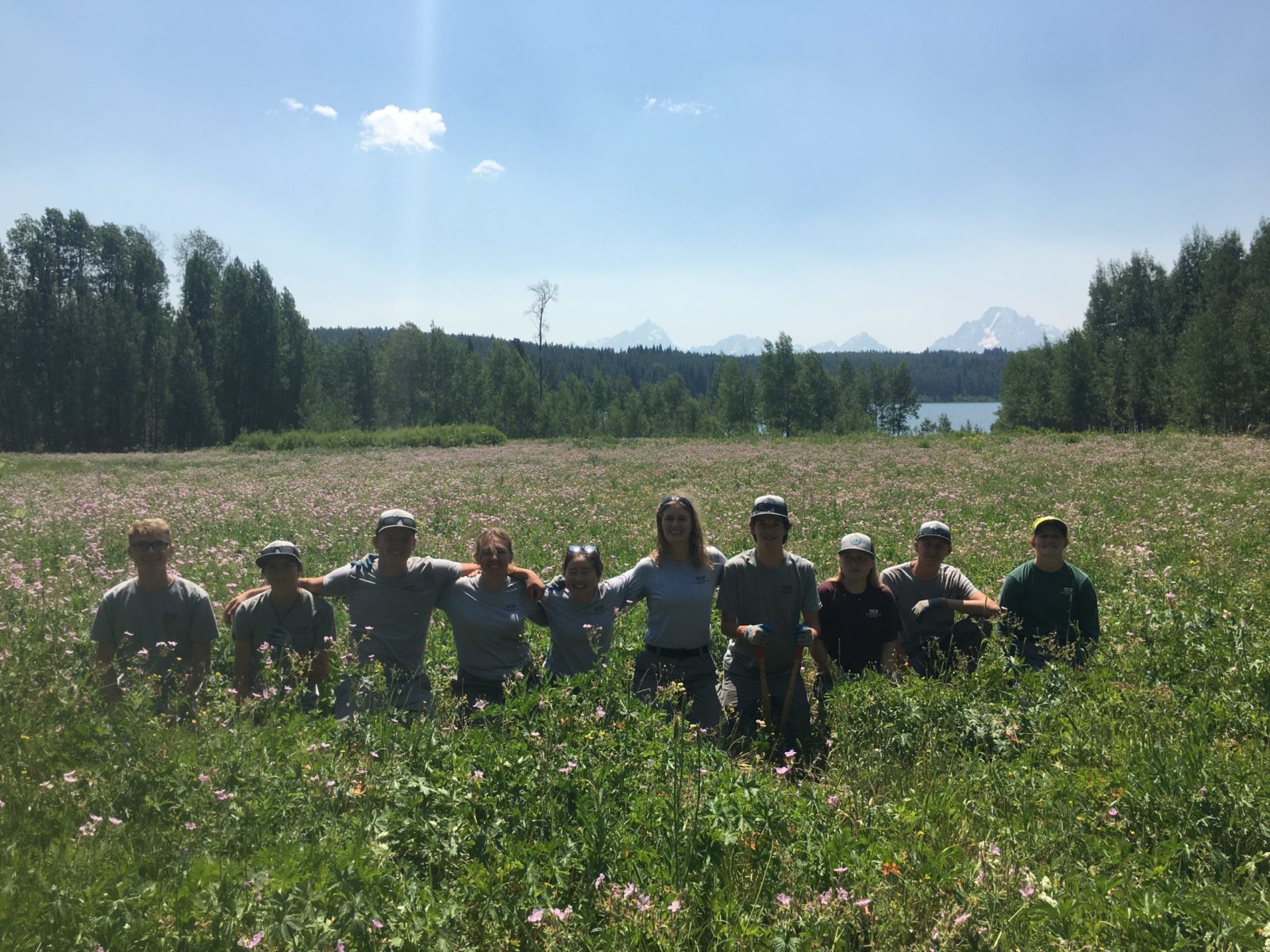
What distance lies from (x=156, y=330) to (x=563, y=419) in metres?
39.2

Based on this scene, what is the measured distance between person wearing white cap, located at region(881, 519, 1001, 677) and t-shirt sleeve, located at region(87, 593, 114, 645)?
6.19m

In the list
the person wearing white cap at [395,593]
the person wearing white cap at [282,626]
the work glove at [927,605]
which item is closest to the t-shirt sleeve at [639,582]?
the person wearing white cap at [395,593]

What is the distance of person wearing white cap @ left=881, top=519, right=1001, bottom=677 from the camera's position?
6273mm

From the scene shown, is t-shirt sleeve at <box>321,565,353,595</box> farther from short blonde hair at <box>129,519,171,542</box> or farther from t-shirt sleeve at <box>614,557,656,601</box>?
t-shirt sleeve at <box>614,557,656,601</box>

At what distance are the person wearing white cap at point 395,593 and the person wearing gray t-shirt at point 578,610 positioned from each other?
232 mm

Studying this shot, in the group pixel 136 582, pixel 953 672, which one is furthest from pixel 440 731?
pixel 953 672

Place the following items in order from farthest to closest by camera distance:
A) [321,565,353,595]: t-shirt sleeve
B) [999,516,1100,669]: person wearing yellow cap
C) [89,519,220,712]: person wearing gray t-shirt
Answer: [999,516,1100,669]: person wearing yellow cap < [321,565,353,595]: t-shirt sleeve < [89,519,220,712]: person wearing gray t-shirt

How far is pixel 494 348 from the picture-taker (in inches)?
3371

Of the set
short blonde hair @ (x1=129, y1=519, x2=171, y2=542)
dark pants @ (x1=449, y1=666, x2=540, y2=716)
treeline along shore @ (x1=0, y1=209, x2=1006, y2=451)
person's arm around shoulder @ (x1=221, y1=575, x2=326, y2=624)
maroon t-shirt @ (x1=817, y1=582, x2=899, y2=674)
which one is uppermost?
treeline along shore @ (x1=0, y1=209, x2=1006, y2=451)

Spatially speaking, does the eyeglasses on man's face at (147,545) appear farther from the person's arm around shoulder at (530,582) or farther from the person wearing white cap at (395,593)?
the person's arm around shoulder at (530,582)

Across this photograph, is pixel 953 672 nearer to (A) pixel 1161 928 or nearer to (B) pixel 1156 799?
(B) pixel 1156 799

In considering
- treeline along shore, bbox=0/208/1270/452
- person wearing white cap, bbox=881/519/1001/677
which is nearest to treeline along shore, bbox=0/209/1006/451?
treeline along shore, bbox=0/208/1270/452

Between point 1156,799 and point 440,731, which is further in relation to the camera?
point 440,731

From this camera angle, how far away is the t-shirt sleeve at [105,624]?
5.08 meters
